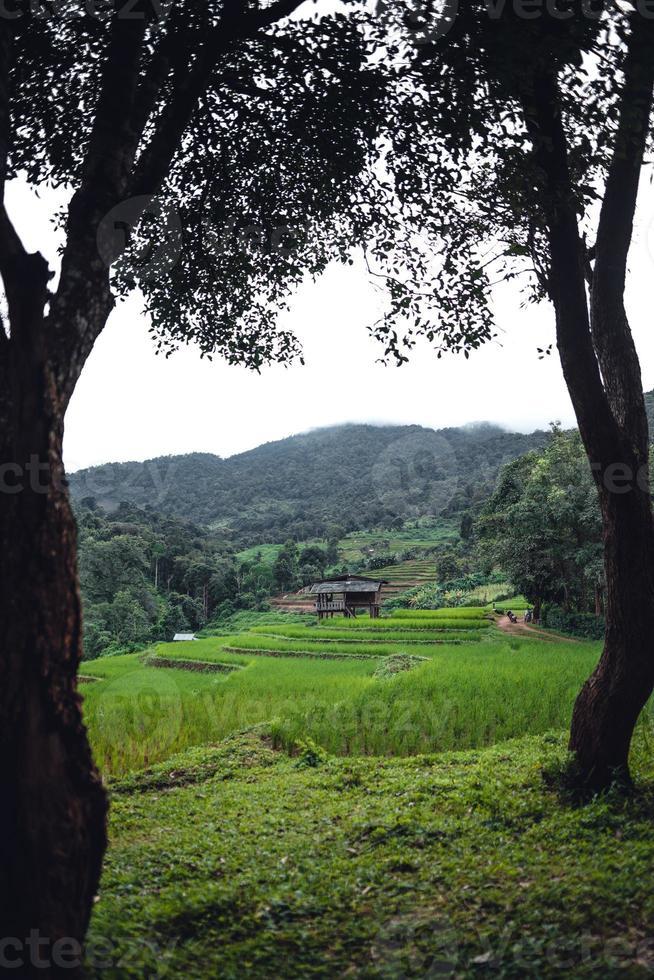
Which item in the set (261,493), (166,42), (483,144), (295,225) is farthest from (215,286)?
(261,493)

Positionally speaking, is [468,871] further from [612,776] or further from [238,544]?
[238,544]

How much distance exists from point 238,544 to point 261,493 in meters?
40.8

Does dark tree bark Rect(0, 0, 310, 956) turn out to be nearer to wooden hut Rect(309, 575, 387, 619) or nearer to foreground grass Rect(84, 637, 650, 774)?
foreground grass Rect(84, 637, 650, 774)

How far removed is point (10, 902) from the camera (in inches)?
120

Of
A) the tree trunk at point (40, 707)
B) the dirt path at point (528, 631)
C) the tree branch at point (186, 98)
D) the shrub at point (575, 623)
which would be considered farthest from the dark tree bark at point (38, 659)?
the shrub at point (575, 623)

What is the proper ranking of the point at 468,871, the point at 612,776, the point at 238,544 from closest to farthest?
1. the point at 468,871
2. the point at 612,776
3. the point at 238,544

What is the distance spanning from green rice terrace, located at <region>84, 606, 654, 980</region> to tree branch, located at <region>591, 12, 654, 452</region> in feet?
12.0

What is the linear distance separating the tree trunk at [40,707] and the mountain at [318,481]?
99448 millimetres

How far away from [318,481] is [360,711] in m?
134

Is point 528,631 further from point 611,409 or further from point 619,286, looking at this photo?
point 619,286

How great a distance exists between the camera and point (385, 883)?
4.49 metres

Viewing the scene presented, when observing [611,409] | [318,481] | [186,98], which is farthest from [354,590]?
[318,481]

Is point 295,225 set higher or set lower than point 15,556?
higher

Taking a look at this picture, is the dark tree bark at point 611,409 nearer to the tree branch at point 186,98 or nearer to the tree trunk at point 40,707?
the tree branch at point 186,98
